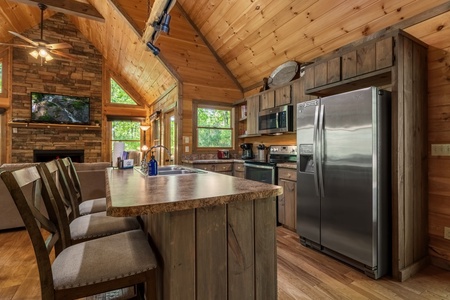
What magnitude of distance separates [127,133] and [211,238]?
7569mm

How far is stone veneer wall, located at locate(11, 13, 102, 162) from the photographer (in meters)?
6.55

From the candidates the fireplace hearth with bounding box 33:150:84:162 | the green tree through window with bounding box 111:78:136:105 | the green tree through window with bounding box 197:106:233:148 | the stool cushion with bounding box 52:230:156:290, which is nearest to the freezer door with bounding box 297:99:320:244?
the stool cushion with bounding box 52:230:156:290

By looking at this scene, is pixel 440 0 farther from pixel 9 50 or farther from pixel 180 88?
pixel 9 50

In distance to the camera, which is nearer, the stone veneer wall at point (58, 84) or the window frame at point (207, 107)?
the window frame at point (207, 107)

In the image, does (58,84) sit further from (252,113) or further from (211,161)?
(252,113)

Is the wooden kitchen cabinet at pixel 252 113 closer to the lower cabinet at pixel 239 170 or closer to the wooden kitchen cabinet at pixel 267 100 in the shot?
the wooden kitchen cabinet at pixel 267 100

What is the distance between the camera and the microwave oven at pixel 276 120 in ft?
12.1

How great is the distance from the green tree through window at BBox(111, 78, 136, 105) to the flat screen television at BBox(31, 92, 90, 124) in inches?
31.0

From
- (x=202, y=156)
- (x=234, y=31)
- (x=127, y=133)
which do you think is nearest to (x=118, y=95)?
(x=127, y=133)

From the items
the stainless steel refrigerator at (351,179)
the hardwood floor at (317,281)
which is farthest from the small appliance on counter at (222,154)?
the hardwood floor at (317,281)

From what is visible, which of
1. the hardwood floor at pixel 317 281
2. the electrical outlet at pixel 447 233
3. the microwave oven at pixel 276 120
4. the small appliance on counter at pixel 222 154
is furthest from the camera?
the small appliance on counter at pixel 222 154

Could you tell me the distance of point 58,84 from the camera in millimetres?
7027

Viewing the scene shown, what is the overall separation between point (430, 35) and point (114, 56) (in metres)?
6.81

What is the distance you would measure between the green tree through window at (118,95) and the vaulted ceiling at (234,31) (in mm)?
1366
